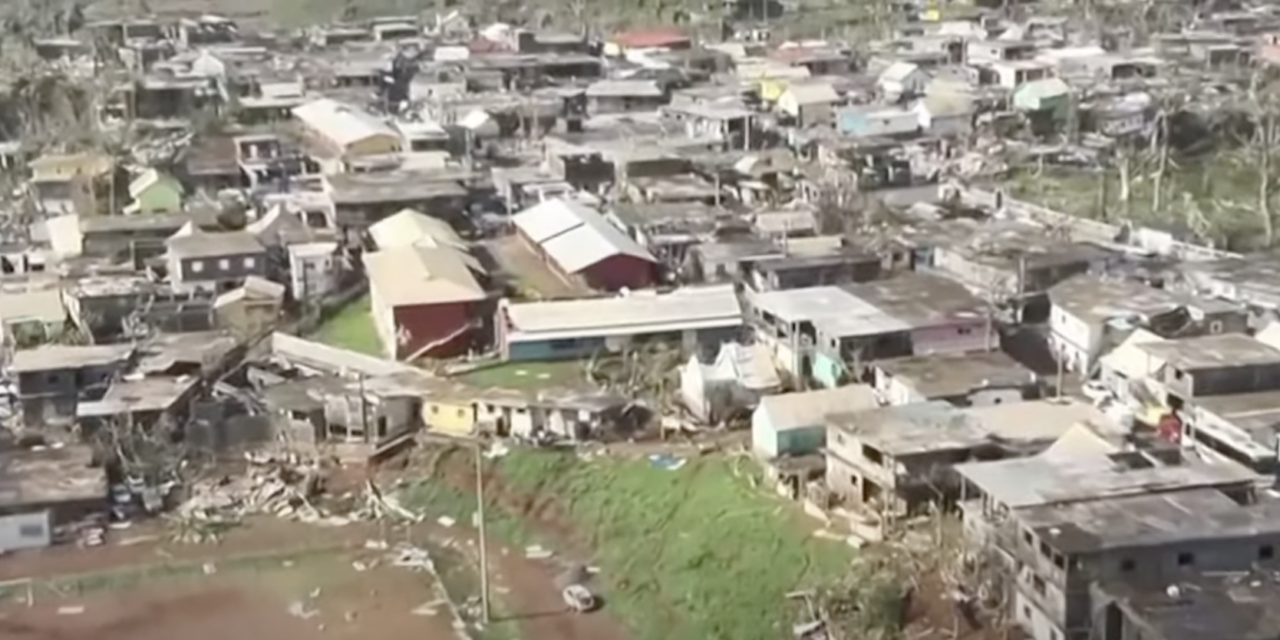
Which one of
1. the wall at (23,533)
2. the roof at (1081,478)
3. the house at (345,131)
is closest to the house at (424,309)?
the wall at (23,533)

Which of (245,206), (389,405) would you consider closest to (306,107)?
(245,206)

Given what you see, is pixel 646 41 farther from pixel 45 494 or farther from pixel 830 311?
pixel 45 494

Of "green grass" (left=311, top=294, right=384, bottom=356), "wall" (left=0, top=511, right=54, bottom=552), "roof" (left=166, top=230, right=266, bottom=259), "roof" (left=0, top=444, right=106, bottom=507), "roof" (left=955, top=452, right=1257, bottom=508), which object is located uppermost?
"roof" (left=166, top=230, right=266, bottom=259)

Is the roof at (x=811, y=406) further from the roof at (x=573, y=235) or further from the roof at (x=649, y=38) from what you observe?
the roof at (x=649, y=38)

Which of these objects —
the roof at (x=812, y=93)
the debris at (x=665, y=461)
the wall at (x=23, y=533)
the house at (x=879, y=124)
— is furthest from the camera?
the roof at (x=812, y=93)

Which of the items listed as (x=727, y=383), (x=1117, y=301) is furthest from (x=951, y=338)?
(x=727, y=383)

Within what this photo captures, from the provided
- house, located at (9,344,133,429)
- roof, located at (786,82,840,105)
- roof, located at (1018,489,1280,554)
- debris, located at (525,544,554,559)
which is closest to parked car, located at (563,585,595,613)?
debris, located at (525,544,554,559)

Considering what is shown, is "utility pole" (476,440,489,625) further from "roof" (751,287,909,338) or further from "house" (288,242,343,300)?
"house" (288,242,343,300)
